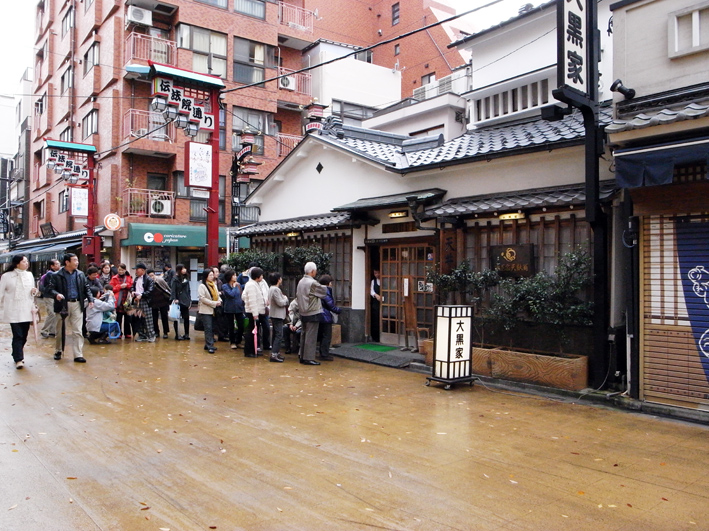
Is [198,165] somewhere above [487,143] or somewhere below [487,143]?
above

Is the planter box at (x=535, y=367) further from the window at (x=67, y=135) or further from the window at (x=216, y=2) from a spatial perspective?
the window at (x=67, y=135)

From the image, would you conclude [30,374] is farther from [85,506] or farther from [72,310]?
[85,506]

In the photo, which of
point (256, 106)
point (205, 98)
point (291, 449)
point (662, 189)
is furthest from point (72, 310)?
point (256, 106)

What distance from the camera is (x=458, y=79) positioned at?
26172mm

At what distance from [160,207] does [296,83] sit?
11115mm

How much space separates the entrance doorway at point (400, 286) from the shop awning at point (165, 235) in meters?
15.1

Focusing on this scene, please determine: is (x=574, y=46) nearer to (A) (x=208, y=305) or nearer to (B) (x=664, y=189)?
(B) (x=664, y=189)

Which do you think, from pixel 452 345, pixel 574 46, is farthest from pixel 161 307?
pixel 574 46

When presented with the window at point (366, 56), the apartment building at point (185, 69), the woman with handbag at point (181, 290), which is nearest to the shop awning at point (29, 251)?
the apartment building at point (185, 69)

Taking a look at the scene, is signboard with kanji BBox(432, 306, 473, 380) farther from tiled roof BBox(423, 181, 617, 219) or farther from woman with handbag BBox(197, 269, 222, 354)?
woman with handbag BBox(197, 269, 222, 354)

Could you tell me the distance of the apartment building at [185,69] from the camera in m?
26.0

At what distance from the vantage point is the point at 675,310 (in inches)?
299

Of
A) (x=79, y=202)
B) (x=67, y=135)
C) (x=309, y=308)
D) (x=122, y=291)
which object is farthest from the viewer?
(x=67, y=135)

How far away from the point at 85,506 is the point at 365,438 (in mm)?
3080
